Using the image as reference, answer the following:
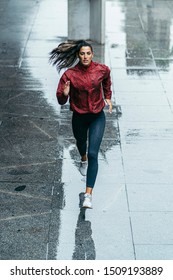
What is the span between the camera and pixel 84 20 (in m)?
17.2

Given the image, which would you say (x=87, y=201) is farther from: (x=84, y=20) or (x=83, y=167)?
(x=84, y=20)

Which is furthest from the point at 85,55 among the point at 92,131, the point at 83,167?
the point at 83,167

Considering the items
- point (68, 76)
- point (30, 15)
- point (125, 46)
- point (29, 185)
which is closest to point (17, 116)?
point (29, 185)

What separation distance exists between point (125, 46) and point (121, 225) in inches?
383

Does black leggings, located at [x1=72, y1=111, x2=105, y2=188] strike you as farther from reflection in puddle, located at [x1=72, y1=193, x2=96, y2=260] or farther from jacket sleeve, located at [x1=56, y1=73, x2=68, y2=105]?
reflection in puddle, located at [x1=72, y1=193, x2=96, y2=260]

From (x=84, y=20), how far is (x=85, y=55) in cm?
987

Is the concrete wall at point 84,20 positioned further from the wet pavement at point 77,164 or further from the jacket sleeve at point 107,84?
the jacket sleeve at point 107,84

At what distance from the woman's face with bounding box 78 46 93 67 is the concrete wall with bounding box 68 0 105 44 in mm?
9369

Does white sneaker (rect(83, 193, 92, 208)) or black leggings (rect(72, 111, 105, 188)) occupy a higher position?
black leggings (rect(72, 111, 105, 188))

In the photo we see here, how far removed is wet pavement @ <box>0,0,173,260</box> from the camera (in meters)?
7.21

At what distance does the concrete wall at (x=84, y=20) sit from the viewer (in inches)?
666

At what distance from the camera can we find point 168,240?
7203 mm

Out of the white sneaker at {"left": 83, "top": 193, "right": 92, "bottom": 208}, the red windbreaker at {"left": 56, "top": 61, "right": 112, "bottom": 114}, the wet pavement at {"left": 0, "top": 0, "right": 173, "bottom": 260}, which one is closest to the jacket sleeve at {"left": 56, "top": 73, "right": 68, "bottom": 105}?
the red windbreaker at {"left": 56, "top": 61, "right": 112, "bottom": 114}
